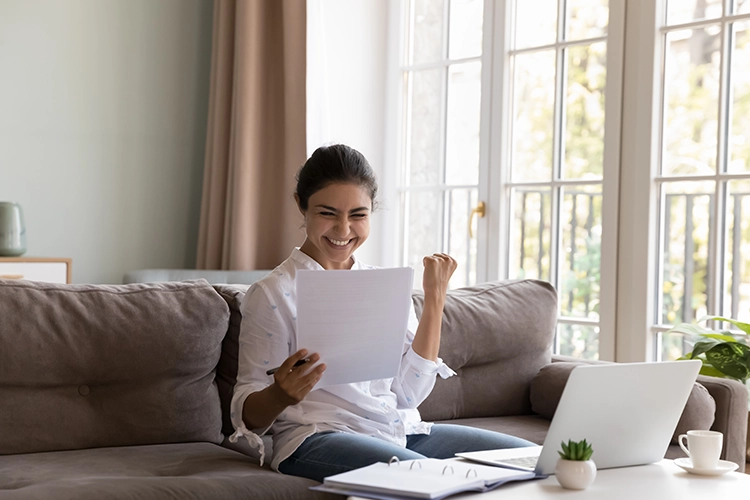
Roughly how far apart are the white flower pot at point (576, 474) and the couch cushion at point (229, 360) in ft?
3.38

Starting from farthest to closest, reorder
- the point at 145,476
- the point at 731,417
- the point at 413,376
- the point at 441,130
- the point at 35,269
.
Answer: the point at 441,130 < the point at 35,269 < the point at 731,417 < the point at 413,376 < the point at 145,476

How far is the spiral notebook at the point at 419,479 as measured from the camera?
3.92 feet

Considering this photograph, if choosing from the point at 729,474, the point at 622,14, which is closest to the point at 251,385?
the point at 729,474

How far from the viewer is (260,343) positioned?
1749 millimetres

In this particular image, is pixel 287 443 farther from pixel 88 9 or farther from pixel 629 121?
pixel 88 9

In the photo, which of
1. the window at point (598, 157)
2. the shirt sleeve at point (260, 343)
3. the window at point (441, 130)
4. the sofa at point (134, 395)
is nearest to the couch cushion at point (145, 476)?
the sofa at point (134, 395)

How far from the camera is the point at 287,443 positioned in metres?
1.74

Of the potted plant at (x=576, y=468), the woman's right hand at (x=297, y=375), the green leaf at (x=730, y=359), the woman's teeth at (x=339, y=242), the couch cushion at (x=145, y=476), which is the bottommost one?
the couch cushion at (x=145, y=476)

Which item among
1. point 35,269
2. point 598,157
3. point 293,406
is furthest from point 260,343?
point 598,157

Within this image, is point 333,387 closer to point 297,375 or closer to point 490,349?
point 297,375

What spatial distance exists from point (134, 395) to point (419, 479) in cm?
94

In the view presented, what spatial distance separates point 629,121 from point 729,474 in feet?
6.70

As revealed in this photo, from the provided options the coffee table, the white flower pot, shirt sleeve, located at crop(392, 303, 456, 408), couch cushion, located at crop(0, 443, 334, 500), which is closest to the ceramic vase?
couch cushion, located at crop(0, 443, 334, 500)

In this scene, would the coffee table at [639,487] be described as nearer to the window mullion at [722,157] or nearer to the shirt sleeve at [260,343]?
the shirt sleeve at [260,343]
